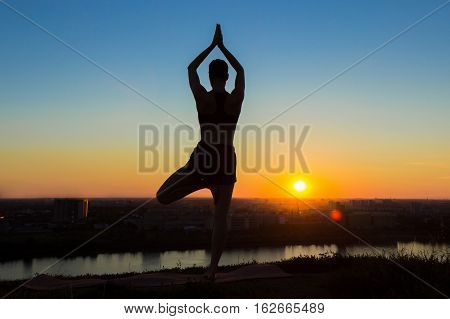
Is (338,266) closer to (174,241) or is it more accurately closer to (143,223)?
(174,241)

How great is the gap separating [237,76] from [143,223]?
64126mm

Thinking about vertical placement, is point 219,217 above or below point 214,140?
below

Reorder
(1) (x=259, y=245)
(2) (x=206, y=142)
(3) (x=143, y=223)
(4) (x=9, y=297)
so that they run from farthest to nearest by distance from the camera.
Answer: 1. (3) (x=143, y=223)
2. (1) (x=259, y=245)
3. (2) (x=206, y=142)
4. (4) (x=9, y=297)

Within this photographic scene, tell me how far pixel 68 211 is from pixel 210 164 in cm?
8178

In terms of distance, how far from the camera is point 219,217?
4902 mm

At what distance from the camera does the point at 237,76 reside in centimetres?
484

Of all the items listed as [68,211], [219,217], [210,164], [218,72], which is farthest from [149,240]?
[218,72]

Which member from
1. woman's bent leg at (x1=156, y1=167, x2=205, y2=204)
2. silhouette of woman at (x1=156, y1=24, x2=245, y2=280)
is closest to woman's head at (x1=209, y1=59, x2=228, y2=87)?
silhouette of woman at (x1=156, y1=24, x2=245, y2=280)

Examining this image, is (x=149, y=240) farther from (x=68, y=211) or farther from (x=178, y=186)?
(x=178, y=186)

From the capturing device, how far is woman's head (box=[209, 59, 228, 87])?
4.84 metres

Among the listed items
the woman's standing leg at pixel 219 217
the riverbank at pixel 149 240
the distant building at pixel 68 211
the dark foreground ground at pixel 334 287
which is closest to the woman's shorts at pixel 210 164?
the woman's standing leg at pixel 219 217

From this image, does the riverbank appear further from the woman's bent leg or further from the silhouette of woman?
the woman's bent leg

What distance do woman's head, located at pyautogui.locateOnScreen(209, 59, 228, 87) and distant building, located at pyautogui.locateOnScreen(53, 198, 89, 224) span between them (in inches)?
3005

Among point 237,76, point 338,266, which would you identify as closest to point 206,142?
point 237,76
